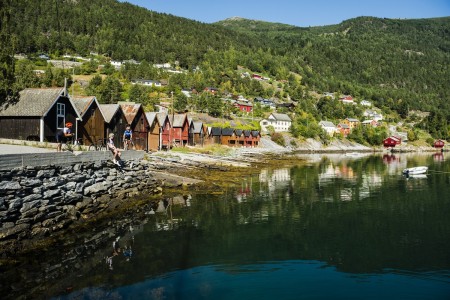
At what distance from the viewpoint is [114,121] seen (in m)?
46.3

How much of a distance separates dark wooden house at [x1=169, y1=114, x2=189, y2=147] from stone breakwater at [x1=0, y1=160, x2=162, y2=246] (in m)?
50.1

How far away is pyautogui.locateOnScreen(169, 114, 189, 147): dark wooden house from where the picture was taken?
77688 mm

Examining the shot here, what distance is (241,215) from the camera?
25.5 meters

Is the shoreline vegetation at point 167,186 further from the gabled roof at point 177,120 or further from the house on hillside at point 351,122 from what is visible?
the house on hillside at point 351,122

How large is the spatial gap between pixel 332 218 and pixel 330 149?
390 ft

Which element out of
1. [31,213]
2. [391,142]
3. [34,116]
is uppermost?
[34,116]

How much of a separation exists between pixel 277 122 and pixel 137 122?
359 feet

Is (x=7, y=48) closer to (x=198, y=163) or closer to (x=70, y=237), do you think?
(x=70, y=237)

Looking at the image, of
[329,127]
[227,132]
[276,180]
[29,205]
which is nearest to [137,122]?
[276,180]

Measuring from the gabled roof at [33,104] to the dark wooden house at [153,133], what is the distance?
80.7 ft

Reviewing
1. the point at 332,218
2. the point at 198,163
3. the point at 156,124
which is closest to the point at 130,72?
the point at 156,124

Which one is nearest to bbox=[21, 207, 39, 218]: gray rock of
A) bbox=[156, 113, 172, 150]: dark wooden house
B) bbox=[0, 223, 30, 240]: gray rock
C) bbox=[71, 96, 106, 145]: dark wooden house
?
bbox=[0, 223, 30, 240]: gray rock

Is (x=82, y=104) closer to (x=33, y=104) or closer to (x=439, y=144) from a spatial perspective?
(x=33, y=104)

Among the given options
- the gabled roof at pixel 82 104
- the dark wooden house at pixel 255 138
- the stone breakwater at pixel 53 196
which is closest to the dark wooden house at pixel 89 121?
the gabled roof at pixel 82 104
